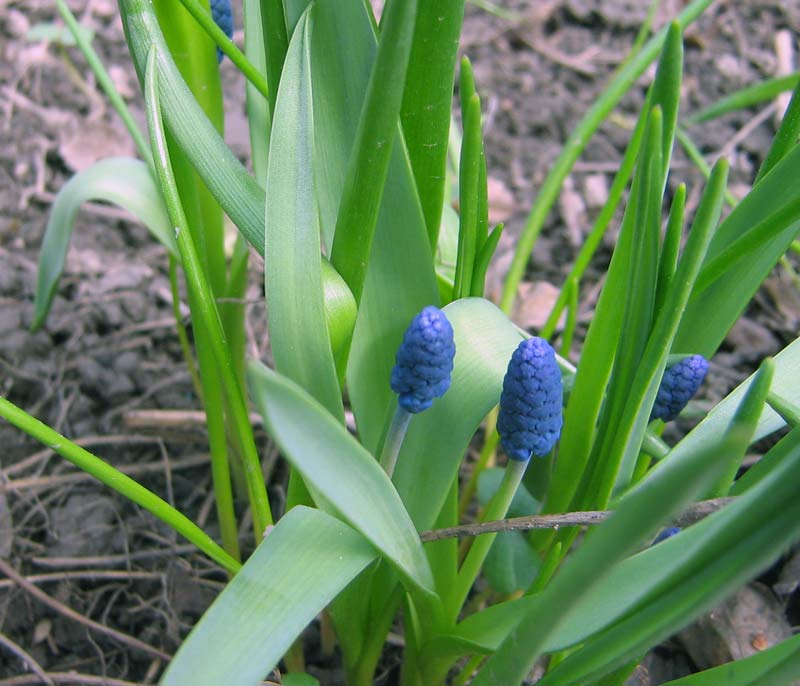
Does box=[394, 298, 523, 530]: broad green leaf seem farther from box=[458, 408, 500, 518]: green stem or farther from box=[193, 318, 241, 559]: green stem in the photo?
box=[458, 408, 500, 518]: green stem

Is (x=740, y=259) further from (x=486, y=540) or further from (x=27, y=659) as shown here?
(x=27, y=659)

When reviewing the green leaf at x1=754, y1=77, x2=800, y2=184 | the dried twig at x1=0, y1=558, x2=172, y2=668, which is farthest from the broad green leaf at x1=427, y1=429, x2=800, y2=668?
the dried twig at x1=0, y1=558, x2=172, y2=668

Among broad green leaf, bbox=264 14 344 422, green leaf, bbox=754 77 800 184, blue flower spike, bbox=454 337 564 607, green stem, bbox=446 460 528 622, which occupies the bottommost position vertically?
green stem, bbox=446 460 528 622

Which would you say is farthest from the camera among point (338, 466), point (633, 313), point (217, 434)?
point (217, 434)

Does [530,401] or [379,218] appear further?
[379,218]

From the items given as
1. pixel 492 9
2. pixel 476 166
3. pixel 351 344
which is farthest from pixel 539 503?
pixel 492 9

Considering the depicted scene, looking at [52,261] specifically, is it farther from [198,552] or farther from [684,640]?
[684,640]

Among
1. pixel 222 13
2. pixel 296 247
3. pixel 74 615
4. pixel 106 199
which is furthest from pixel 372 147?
pixel 74 615
